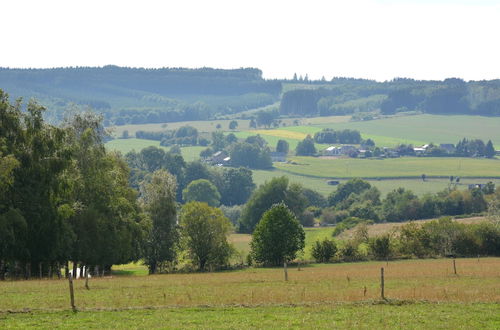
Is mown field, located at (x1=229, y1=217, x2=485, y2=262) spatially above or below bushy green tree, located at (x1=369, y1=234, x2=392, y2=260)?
below

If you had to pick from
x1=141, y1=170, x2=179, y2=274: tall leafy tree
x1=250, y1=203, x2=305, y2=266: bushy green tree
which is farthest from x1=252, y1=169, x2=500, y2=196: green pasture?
x1=141, y1=170, x2=179, y2=274: tall leafy tree

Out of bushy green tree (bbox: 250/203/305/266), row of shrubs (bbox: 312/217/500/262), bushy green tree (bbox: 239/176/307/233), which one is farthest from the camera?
bushy green tree (bbox: 239/176/307/233)

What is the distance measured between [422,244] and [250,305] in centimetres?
5022

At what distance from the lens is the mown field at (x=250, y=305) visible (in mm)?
28750

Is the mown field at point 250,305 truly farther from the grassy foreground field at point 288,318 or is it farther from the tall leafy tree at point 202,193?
the tall leafy tree at point 202,193

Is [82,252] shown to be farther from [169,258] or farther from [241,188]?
[241,188]

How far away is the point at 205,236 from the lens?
7619cm

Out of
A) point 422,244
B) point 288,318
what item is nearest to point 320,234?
point 422,244

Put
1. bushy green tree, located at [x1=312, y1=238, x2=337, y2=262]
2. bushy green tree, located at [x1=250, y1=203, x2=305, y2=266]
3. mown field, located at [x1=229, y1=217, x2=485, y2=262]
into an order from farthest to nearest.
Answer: mown field, located at [x1=229, y1=217, x2=485, y2=262]
bushy green tree, located at [x1=312, y1=238, x2=337, y2=262]
bushy green tree, located at [x1=250, y1=203, x2=305, y2=266]

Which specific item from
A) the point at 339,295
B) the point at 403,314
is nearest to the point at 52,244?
the point at 339,295

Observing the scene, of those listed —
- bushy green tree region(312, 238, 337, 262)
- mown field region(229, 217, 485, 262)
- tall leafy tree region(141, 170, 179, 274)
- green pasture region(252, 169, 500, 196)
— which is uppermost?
tall leafy tree region(141, 170, 179, 274)

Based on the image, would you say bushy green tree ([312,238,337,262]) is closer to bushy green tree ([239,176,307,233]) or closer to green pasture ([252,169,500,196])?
bushy green tree ([239,176,307,233])

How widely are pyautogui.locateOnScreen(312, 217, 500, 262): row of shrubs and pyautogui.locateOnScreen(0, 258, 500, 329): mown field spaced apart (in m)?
34.5

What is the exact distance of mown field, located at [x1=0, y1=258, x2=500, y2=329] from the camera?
28.8 m
